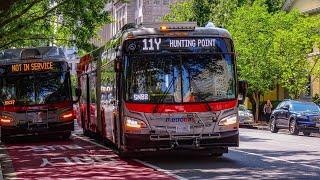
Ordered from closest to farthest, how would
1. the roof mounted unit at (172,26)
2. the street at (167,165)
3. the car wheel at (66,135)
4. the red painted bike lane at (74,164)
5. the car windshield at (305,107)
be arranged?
the street at (167,165) → the red painted bike lane at (74,164) → the roof mounted unit at (172,26) → the car wheel at (66,135) → the car windshield at (305,107)

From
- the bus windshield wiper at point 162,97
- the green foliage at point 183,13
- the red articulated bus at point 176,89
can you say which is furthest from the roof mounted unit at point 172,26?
the green foliage at point 183,13

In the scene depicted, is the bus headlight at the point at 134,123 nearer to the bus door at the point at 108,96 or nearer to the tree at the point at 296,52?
the bus door at the point at 108,96

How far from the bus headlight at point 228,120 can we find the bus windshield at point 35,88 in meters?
10.6

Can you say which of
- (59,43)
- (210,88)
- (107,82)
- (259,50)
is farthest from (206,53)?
(259,50)

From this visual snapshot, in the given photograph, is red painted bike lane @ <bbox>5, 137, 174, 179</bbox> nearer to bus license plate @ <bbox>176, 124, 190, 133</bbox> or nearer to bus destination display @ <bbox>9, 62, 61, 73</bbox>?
bus license plate @ <bbox>176, 124, 190, 133</bbox>

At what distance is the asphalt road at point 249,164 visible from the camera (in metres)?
12.9

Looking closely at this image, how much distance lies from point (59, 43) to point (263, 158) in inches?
762

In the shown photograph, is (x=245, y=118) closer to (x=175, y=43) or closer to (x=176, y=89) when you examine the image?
(x=175, y=43)

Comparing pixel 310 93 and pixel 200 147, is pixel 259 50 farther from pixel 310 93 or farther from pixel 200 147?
pixel 200 147

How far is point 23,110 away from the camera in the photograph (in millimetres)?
24000

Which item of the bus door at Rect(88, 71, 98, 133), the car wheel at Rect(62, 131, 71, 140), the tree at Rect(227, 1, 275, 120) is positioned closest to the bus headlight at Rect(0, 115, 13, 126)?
the car wheel at Rect(62, 131, 71, 140)

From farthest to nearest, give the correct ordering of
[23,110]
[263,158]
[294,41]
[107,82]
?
[294,41] → [23,110] → [107,82] → [263,158]

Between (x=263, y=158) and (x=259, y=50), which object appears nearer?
(x=263, y=158)

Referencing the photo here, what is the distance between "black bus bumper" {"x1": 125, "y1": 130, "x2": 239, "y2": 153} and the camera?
49.1 feet
